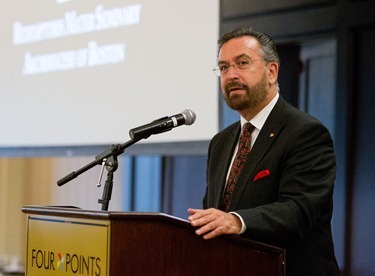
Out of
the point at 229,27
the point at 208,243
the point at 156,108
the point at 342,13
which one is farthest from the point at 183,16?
the point at 208,243

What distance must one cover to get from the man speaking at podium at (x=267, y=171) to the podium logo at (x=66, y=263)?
286 mm

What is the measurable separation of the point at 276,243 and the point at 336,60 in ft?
6.01

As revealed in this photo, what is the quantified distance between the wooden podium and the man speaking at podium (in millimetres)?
55

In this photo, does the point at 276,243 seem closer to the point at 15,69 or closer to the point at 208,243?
the point at 208,243

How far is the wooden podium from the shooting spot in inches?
76.0

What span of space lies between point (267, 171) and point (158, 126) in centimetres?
37

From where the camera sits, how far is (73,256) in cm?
205

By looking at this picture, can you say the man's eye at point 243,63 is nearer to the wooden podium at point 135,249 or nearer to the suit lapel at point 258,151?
the suit lapel at point 258,151

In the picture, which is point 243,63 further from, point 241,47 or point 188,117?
point 188,117

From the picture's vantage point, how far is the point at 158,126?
7.61 ft

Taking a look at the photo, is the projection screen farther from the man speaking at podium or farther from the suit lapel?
the suit lapel

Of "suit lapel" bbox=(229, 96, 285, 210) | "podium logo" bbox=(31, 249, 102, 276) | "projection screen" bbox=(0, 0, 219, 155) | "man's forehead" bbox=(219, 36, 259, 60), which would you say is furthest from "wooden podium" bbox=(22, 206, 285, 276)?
"projection screen" bbox=(0, 0, 219, 155)

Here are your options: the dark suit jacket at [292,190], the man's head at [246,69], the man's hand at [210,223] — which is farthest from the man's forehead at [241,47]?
the man's hand at [210,223]

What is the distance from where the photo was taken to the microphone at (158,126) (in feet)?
7.54
